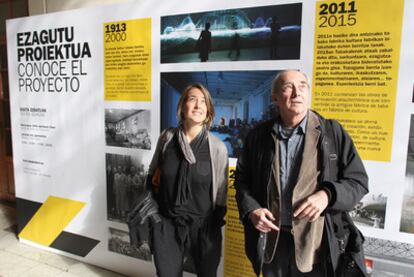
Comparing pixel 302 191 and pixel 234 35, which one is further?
pixel 234 35

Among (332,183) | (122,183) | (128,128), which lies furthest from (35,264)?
(332,183)

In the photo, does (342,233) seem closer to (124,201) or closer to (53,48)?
(124,201)

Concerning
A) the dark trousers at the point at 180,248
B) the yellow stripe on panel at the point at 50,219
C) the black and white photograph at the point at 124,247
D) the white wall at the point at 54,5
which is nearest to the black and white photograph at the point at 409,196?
the dark trousers at the point at 180,248

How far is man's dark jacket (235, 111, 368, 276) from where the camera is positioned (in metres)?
1.11

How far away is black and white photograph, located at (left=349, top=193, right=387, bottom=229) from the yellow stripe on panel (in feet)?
6.92

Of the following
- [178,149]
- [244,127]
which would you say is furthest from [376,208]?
[178,149]

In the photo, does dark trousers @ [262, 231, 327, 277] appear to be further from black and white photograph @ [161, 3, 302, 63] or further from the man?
black and white photograph @ [161, 3, 302, 63]

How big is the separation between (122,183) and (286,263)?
4.97 ft

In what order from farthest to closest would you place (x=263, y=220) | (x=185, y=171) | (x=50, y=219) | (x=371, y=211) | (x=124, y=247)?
(x=50, y=219) < (x=124, y=247) < (x=371, y=211) < (x=185, y=171) < (x=263, y=220)

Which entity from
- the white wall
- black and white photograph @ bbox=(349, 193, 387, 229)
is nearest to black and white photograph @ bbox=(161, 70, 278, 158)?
black and white photograph @ bbox=(349, 193, 387, 229)

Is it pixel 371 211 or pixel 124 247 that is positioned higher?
pixel 371 211

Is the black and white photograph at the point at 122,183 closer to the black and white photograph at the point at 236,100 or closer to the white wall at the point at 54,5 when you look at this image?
the black and white photograph at the point at 236,100

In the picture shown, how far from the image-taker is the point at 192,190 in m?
1.56

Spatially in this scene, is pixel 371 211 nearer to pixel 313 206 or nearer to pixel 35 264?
pixel 313 206
